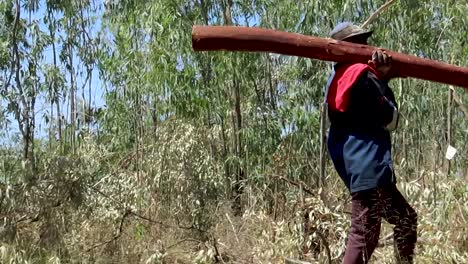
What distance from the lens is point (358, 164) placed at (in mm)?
3787

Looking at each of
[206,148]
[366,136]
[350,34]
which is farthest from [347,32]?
[206,148]

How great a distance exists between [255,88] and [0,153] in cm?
353

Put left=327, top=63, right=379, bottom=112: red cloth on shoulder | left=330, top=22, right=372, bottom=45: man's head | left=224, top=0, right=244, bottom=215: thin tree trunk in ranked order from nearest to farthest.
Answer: left=327, top=63, right=379, bottom=112: red cloth on shoulder, left=330, top=22, right=372, bottom=45: man's head, left=224, top=0, right=244, bottom=215: thin tree trunk

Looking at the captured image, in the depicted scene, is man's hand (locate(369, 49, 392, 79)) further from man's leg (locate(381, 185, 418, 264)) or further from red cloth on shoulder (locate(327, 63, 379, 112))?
man's leg (locate(381, 185, 418, 264))

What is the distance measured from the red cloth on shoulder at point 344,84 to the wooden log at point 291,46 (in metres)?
0.06

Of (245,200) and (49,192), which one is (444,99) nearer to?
(245,200)

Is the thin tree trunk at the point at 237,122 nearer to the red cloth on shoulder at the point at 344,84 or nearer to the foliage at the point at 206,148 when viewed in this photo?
the foliage at the point at 206,148

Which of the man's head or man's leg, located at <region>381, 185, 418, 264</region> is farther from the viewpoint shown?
the man's head

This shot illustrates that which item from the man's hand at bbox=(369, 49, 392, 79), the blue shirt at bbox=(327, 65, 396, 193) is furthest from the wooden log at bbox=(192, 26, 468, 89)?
the blue shirt at bbox=(327, 65, 396, 193)

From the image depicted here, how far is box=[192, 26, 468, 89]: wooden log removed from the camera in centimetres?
375

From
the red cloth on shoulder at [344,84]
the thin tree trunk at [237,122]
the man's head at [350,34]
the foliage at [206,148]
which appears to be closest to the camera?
the red cloth on shoulder at [344,84]

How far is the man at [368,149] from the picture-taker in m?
3.74

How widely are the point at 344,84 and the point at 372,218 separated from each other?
2.24 feet

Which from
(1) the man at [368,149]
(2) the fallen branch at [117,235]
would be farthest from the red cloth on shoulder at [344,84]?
(2) the fallen branch at [117,235]
